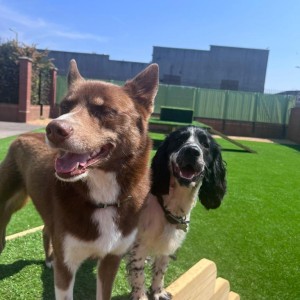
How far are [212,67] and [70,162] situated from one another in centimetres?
3809

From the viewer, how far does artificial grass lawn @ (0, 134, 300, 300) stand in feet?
10.6

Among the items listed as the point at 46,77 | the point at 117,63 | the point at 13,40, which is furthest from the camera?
the point at 117,63

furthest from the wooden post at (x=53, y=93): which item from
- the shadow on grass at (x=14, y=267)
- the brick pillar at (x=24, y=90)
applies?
the shadow on grass at (x=14, y=267)

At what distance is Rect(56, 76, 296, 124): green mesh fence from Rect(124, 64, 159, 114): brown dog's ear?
68.1 feet

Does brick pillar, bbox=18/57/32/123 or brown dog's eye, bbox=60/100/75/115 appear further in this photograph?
brick pillar, bbox=18/57/32/123

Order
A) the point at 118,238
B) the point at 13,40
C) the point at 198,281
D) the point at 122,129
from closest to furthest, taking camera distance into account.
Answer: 1. the point at 122,129
2. the point at 118,238
3. the point at 198,281
4. the point at 13,40

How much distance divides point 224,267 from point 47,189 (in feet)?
7.50

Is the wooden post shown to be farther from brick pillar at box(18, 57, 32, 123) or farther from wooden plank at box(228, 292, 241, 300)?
wooden plank at box(228, 292, 241, 300)

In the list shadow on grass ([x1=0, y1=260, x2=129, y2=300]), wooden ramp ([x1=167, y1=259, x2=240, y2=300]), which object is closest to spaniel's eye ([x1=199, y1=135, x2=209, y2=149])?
wooden ramp ([x1=167, y1=259, x2=240, y2=300])

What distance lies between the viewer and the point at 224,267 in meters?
3.94

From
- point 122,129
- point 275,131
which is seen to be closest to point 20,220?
point 122,129

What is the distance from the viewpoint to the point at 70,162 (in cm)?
207

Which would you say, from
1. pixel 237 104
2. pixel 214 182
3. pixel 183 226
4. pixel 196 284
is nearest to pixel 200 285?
pixel 196 284

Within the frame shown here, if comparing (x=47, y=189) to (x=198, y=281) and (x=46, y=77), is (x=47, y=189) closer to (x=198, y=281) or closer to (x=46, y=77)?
(x=198, y=281)
